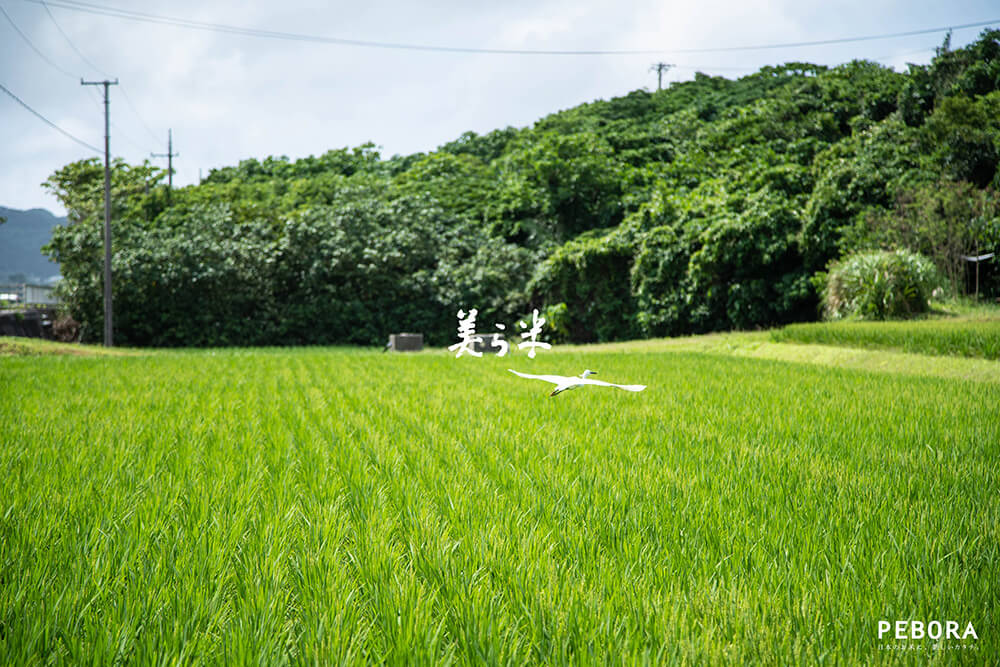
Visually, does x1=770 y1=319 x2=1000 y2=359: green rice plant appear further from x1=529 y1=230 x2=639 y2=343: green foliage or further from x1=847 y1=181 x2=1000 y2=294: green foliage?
x1=529 y1=230 x2=639 y2=343: green foliage

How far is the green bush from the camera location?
384 inches

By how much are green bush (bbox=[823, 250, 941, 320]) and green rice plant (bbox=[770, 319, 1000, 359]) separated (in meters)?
1.22

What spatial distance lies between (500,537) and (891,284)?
10.3 metres

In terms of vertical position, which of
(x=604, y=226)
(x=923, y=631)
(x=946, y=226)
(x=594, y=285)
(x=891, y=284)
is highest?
(x=604, y=226)

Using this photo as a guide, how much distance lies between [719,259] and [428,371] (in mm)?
8574

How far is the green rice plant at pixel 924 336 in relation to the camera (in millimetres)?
6902

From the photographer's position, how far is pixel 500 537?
1.82 meters

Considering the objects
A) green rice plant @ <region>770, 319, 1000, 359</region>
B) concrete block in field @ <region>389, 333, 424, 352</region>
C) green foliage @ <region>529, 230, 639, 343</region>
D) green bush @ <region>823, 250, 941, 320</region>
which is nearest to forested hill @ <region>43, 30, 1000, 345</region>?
green foliage @ <region>529, 230, 639, 343</region>

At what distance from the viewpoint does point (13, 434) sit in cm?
353

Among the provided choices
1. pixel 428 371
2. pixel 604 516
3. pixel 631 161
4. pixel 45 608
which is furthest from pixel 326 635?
A: pixel 631 161

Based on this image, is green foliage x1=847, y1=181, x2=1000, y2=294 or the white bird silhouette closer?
the white bird silhouette

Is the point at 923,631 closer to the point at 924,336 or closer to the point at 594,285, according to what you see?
the point at 924,336

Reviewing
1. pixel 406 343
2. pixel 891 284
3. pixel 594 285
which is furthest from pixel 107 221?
pixel 891 284

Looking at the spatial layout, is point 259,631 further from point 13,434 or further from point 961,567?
point 13,434
